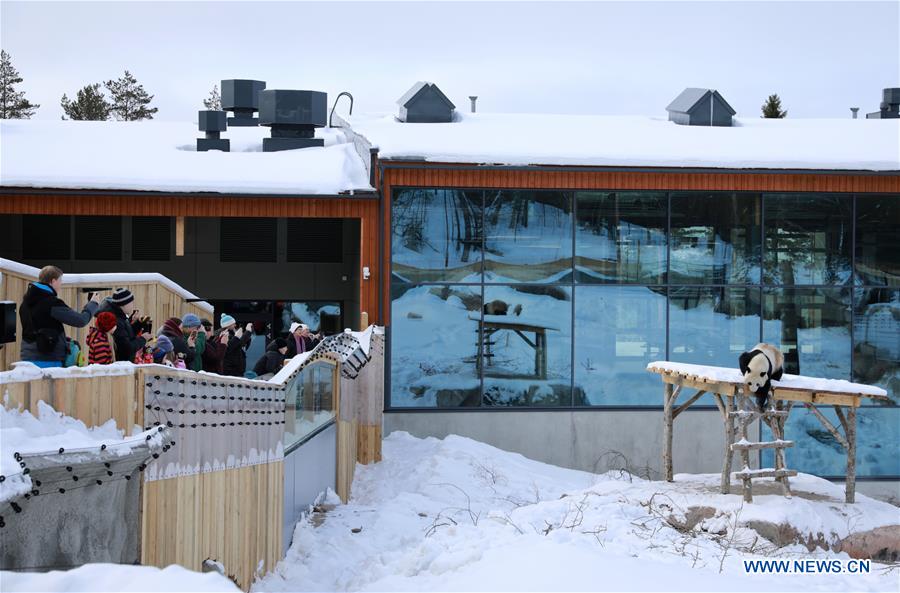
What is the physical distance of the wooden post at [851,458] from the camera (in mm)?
14320

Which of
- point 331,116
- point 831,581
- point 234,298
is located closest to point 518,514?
point 831,581

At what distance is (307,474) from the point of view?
12055 millimetres

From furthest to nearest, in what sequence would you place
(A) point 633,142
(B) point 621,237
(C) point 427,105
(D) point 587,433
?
(C) point 427,105, (A) point 633,142, (B) point 621,237, (D) point 587,433

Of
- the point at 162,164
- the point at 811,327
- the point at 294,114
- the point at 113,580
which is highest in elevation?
the point at 294,114

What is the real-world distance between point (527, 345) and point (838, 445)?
619 cm

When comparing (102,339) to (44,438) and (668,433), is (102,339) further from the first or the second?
(668,433)

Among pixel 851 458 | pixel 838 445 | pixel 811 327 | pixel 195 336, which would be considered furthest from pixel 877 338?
pixel 195 336

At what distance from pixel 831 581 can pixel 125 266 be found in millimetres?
20213

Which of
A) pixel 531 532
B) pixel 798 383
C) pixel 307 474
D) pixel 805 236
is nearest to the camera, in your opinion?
pixel 531 532

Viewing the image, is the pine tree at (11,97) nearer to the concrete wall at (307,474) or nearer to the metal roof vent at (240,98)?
the metal roof vent at (240,98)

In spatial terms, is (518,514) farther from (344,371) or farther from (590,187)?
(590,187)

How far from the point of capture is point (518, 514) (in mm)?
12102

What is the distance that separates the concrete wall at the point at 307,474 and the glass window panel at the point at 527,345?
253 inches

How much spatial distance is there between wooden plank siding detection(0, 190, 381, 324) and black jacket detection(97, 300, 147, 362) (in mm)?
9857
